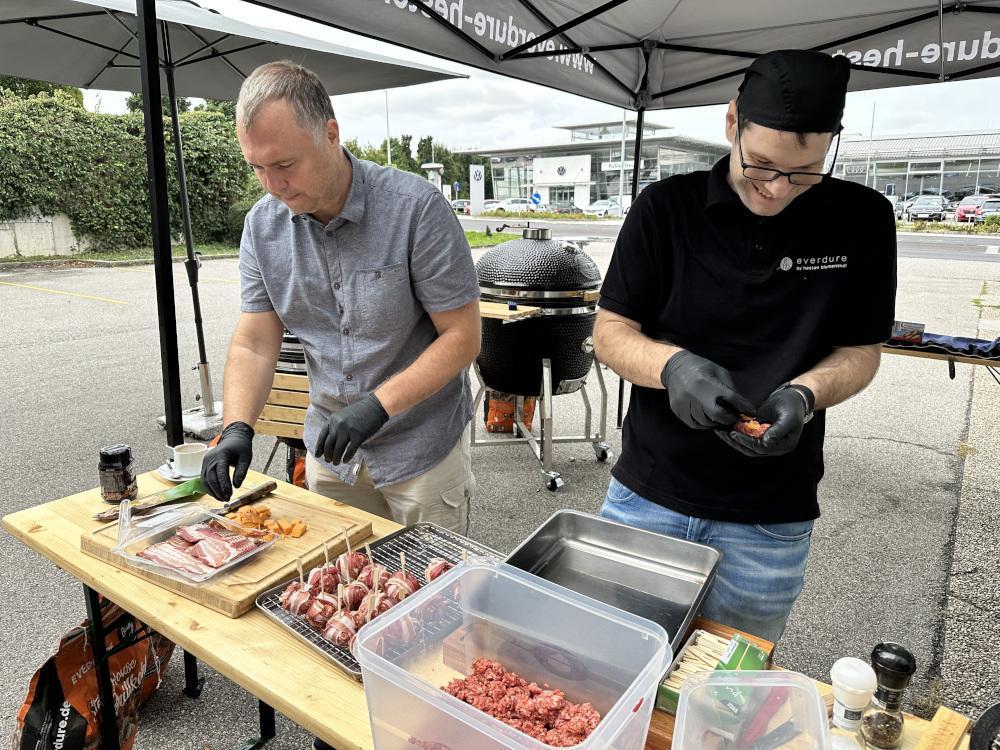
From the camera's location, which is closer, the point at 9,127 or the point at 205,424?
the point at 205,424

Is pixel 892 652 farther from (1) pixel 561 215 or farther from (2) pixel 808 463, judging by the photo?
(1) pixel 561 215

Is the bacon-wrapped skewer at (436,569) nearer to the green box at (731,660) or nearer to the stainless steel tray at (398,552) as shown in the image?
the stainless steel tray at (398,552)

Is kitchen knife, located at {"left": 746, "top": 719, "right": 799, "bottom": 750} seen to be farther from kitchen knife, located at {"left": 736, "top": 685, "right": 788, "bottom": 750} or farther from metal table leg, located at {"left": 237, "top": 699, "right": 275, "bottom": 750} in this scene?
metal table leg, located at {"left": 237, "top": 699, "right": 275, "bottom": 750}

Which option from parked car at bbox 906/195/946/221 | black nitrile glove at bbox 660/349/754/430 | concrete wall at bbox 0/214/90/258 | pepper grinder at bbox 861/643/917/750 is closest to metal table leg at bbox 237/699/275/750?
black nitrile glove at bbox 660/349/754/430

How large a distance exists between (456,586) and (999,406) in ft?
23.9

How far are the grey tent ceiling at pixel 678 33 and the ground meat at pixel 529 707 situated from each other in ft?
8.81

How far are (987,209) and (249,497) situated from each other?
35.7 meters

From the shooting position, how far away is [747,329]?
154 cm

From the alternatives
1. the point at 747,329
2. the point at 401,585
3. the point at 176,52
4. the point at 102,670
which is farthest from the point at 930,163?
the point at 102,670

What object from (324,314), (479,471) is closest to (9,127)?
(479,471)

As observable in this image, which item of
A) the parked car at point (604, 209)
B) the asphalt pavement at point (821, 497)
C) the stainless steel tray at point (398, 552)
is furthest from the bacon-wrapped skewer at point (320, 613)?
the parked car at point (604, 209)

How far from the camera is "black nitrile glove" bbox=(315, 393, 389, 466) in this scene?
5.44ft

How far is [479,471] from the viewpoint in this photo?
4.81m

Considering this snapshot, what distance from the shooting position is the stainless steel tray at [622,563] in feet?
4.38
